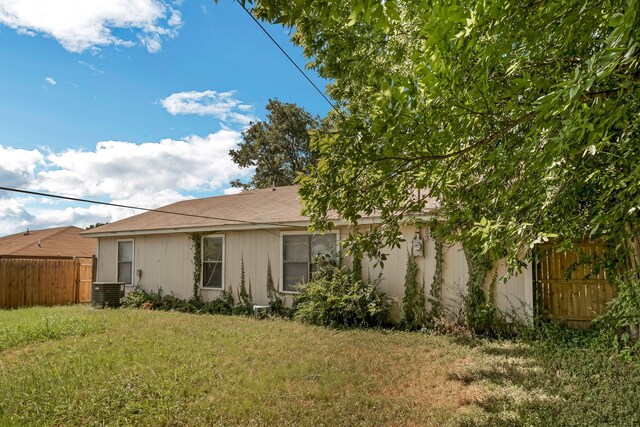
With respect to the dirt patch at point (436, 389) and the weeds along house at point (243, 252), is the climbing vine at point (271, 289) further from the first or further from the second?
the dirt patch at point (436, 389)

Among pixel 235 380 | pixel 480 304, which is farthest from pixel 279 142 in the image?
pixel 235 380

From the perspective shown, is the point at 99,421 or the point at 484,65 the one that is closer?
the point at 484,65

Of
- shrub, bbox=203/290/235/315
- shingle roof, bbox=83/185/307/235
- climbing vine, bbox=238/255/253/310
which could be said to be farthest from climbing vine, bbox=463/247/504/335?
shrub, bbox=203/290/235/315

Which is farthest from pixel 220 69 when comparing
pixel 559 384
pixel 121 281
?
pixel 121 281

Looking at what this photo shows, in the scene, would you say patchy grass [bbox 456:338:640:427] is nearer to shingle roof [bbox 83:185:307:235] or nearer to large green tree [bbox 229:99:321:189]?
shingle roof [bbox 83:185:307:235]

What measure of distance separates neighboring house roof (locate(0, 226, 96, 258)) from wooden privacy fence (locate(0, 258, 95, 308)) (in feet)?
11.1

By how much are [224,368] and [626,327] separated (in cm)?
648

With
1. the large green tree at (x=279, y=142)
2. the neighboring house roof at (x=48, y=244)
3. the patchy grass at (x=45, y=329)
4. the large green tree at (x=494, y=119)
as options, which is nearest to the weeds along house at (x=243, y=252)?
the patchy grass at (x=45, y=329)

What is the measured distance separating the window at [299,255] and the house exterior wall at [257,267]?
0.18 meters

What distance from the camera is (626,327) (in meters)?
6.64

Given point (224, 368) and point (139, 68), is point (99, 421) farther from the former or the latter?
point (139, 68)

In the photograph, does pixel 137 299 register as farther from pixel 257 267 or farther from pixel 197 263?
pixel 257 267

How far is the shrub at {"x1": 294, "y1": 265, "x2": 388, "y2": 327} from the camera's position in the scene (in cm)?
878

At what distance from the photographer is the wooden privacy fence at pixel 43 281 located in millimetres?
14039
